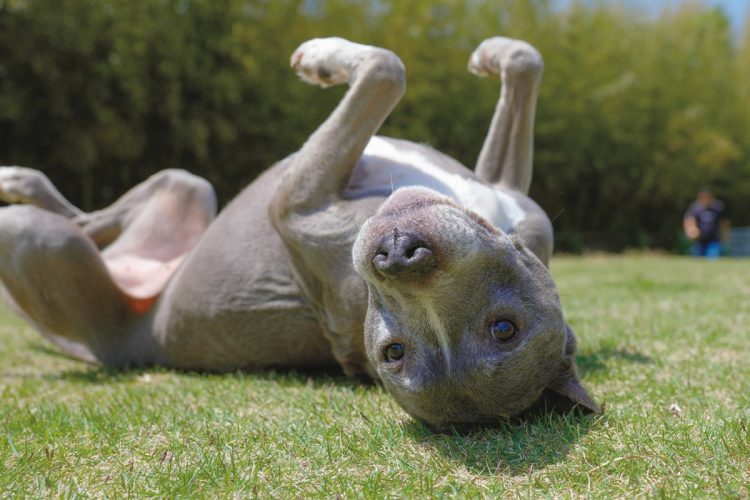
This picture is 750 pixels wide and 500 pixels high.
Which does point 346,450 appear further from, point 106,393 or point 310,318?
point 106,393

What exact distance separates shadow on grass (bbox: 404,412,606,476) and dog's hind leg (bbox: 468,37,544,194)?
1.31 meters

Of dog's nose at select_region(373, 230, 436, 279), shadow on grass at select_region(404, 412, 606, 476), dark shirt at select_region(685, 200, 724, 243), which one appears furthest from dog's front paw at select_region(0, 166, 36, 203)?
dark shirt at select_region(685, 200, 724, 243)

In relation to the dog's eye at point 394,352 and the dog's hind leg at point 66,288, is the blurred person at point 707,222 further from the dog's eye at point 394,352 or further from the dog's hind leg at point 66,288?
the dog's eye at point 394,352

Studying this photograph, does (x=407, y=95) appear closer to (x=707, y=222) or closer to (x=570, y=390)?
(x=707, y=222)

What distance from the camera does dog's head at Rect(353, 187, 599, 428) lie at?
6.07 ft

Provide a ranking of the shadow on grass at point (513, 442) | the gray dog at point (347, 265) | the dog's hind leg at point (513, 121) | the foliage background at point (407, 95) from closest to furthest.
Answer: the shadow on grass at point (513, 442) < the gray dog at point (347, 265) < the dog's hind leg at point (513, 121) < the foliage background at point (407, 95)

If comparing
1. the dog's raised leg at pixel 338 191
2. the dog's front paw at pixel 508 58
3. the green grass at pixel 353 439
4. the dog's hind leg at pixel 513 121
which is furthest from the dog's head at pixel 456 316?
the dog's front paw at pixel 508 58

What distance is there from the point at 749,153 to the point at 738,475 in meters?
22.4

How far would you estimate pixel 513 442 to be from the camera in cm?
199

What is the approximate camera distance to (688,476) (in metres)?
1.69

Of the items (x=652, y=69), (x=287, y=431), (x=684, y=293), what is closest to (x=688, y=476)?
(x=287, y=431)

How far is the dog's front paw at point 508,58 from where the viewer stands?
3.24 m

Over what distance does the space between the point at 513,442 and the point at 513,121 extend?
5.72ft

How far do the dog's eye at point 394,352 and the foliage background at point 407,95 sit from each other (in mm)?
9720
